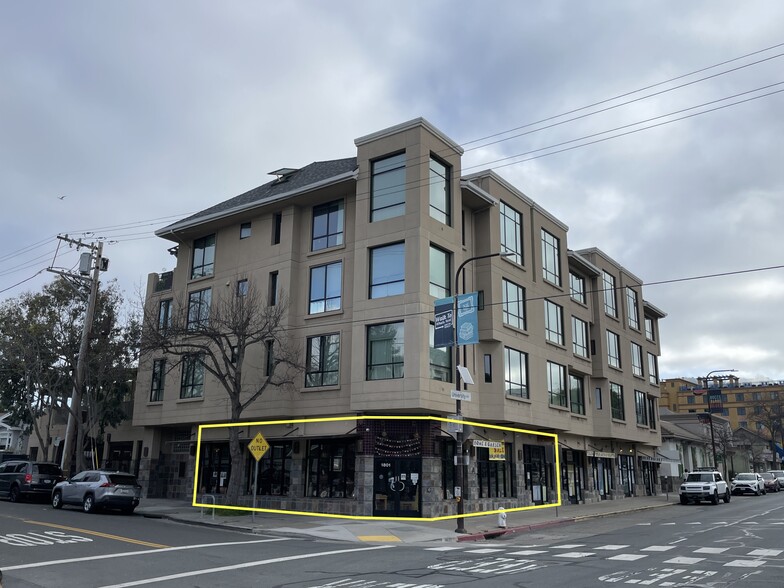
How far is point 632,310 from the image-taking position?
1845 inches

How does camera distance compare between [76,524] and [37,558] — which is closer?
[37,558]

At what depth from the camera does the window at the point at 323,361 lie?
27.3 metres

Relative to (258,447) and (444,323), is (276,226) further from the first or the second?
(444,323)

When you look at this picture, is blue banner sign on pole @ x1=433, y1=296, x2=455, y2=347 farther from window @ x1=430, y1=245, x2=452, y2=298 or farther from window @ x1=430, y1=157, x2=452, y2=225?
window @ x1=430, y1=157, x2=452, y2=225

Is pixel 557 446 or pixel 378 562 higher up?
pixel 557 446

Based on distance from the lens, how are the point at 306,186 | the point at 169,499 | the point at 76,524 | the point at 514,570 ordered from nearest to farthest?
1. the point at 514,570
2. the point at 76,524
3. the point at 306,186
4. the point at 169,499

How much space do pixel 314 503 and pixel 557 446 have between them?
1397cm

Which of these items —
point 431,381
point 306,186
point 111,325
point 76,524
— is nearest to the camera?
point 76,524

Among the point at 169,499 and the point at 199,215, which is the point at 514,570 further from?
the point at 199,215

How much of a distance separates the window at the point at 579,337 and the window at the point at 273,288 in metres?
17.1

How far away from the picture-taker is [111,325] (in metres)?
36.6

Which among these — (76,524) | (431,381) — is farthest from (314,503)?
(76,524)

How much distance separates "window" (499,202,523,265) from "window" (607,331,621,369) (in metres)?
12.8

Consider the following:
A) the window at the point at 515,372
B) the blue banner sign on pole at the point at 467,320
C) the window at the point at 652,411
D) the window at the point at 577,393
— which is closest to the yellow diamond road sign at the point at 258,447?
the blue banner sign on pole at the point at 467,320
